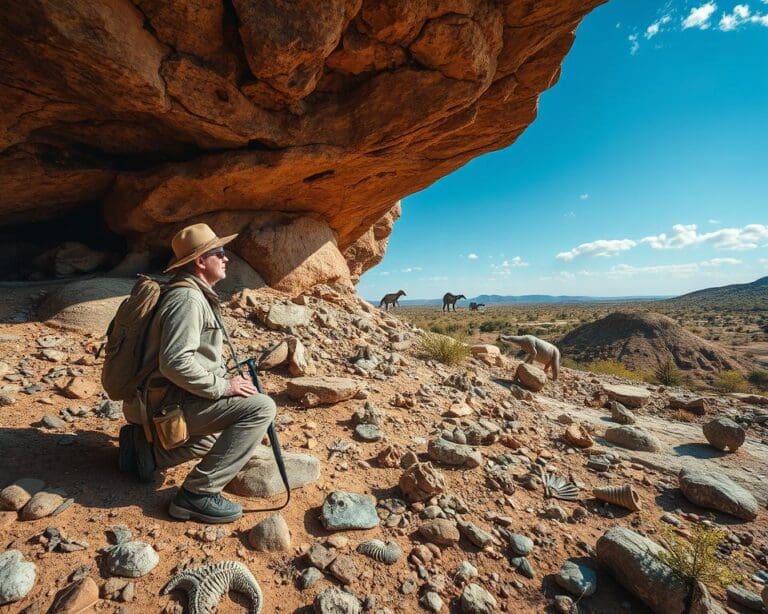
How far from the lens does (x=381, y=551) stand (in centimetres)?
214

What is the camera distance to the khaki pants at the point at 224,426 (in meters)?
2.20

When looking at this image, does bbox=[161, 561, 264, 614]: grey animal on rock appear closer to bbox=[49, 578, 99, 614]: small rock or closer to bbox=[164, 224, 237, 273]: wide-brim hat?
bbox=[49, 578, 99, 614]: small rock

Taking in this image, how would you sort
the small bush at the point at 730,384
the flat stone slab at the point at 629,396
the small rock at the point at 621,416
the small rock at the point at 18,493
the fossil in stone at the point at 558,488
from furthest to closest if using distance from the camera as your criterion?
the small bush at the point at 730,384 → the flat stone slab at the point at 629,396 → the small rock at the point at 621,416 → the fossil in stone at the point at 558,488 → the small rock at the point at 18,493

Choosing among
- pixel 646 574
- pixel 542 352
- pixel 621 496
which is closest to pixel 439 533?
pixel 646 574

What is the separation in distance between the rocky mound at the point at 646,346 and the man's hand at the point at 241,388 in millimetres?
18023

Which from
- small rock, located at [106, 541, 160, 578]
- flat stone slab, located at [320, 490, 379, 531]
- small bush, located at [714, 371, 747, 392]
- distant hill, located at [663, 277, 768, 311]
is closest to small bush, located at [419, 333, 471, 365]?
flat stone slab, located at [320, 490, 379, 531]

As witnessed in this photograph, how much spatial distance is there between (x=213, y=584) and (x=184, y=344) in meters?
1.28

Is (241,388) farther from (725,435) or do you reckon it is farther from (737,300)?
(737,300)

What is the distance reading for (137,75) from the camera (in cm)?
384

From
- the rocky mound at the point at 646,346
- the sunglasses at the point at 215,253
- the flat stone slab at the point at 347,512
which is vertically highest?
the sunglasses at the point at 215,253

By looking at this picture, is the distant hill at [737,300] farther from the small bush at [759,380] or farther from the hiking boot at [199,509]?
the hiking boot at [199,509]

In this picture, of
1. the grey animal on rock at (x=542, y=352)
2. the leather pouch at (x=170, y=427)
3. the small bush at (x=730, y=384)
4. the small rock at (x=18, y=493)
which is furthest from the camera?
the small bush at (x=730, y=384)

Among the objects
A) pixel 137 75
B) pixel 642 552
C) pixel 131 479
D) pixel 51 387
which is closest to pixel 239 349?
pixel 51 387

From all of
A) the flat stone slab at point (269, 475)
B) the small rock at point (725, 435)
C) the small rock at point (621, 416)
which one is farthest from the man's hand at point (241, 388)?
the small rock at point (725, 435)
